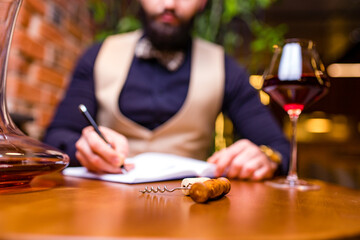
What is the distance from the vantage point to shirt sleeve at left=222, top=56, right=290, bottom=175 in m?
1.29

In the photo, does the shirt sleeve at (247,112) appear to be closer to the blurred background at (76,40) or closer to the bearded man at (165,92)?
the bearded man at (165,92)

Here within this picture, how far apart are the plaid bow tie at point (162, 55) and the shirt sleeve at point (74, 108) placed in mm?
195

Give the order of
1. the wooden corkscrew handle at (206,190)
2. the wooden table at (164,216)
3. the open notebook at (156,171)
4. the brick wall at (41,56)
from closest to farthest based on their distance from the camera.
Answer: the wooden table at (164,216) < the wooden corkscrew handle at (206,190) < the open notebook at (156,171) < the brick wall at (41,56)

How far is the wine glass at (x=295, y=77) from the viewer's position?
2.56ft

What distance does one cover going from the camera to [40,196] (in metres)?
0.47

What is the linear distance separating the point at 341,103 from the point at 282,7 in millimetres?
1897

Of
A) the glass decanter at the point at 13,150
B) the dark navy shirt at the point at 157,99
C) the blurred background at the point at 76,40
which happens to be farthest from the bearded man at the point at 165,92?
the glass decanter at the point at 13,150

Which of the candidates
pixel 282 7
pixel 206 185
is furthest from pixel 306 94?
pixel 282 7

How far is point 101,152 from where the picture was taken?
0.71 metres

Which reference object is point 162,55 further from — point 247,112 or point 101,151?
point 101,151

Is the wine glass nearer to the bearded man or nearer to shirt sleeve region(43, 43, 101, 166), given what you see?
the bearded man

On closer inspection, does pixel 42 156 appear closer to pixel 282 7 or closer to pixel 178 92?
pixel 178 92

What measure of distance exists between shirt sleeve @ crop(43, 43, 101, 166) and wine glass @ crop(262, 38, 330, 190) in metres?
0.62

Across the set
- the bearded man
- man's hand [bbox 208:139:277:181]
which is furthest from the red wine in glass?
the bearded man
